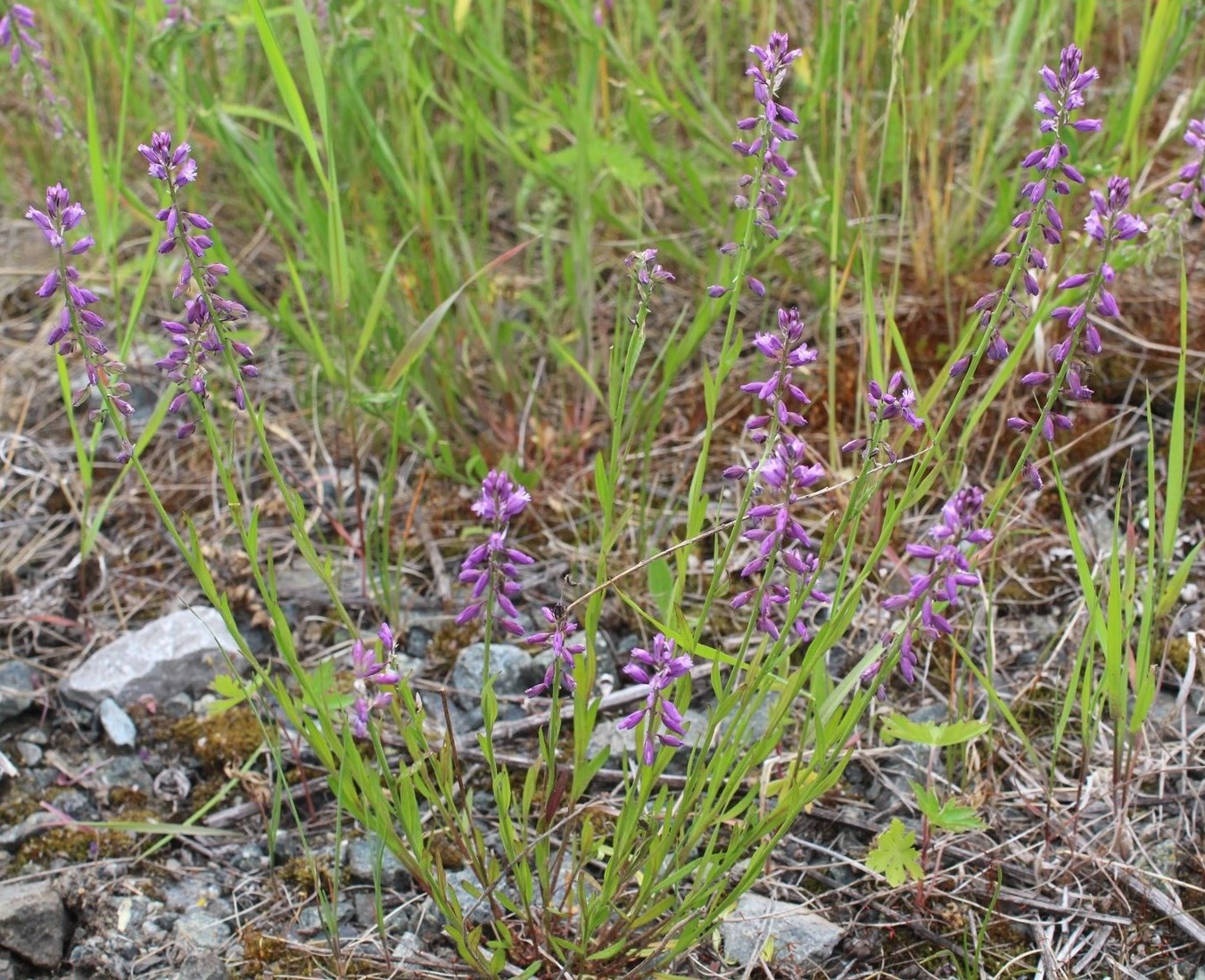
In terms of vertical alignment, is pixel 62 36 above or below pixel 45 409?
above

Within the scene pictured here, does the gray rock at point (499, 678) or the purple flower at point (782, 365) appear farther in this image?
the gray rock at point (499, 678)

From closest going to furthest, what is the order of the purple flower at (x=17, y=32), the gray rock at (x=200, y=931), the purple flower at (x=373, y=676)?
the purple flower at (x=373, y=676) < the gray rock at (x=200, y=931) < the purple flower at (x=17, y=32)

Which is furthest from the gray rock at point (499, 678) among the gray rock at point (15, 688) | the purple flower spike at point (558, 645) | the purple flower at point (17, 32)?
the purple flower at point (17, 32)

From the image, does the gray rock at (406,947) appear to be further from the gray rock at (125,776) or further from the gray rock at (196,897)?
the gray rock at (125,776)

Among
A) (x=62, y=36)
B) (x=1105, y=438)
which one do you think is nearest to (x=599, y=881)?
(x=1105, y=438)

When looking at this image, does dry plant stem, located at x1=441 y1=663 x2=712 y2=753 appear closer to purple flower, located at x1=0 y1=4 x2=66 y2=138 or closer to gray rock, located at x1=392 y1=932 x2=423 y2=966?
gray rock, located at x1=392 y1=932 x2=423 y2=966

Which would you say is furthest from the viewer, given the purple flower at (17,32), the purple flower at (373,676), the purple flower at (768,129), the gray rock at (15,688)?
the purple flower at (17,32)

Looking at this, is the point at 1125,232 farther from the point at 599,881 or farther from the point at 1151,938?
the point at 599,881
